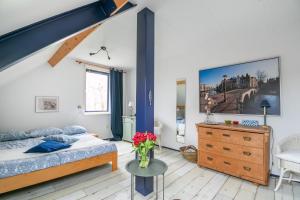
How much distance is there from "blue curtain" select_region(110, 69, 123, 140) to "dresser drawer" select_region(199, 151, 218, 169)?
295 cm

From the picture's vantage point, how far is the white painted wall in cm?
→ 213

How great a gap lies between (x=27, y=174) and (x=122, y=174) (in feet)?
4.48

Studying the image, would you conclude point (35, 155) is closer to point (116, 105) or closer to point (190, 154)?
point (190, 154)

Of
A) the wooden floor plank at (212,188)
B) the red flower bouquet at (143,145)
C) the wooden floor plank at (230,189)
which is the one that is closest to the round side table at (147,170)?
the red flower bouquet at (143,145)

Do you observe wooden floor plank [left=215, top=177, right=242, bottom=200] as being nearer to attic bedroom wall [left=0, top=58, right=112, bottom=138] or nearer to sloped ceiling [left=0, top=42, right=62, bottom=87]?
sloped ceiling [left=0, top=42, right=62, bottom=87]

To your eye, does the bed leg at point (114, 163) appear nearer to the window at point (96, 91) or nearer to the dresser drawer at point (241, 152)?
the dresser drawer at point (241, 152)

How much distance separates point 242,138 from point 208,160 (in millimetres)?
752

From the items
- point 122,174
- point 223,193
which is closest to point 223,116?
point 223,193

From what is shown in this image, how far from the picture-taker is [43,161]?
86.8 inches

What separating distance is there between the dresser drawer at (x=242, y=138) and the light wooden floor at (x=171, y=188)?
0.61 m

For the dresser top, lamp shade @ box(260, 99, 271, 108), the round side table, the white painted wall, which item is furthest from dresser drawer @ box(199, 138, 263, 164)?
the round side table

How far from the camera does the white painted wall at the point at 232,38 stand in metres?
2.13

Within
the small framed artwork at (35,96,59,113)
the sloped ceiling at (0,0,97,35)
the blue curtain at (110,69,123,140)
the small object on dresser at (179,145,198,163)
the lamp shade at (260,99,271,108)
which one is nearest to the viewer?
the sloped ceiling at (0,0,97,35)

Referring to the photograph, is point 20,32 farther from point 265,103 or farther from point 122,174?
point 265,103
